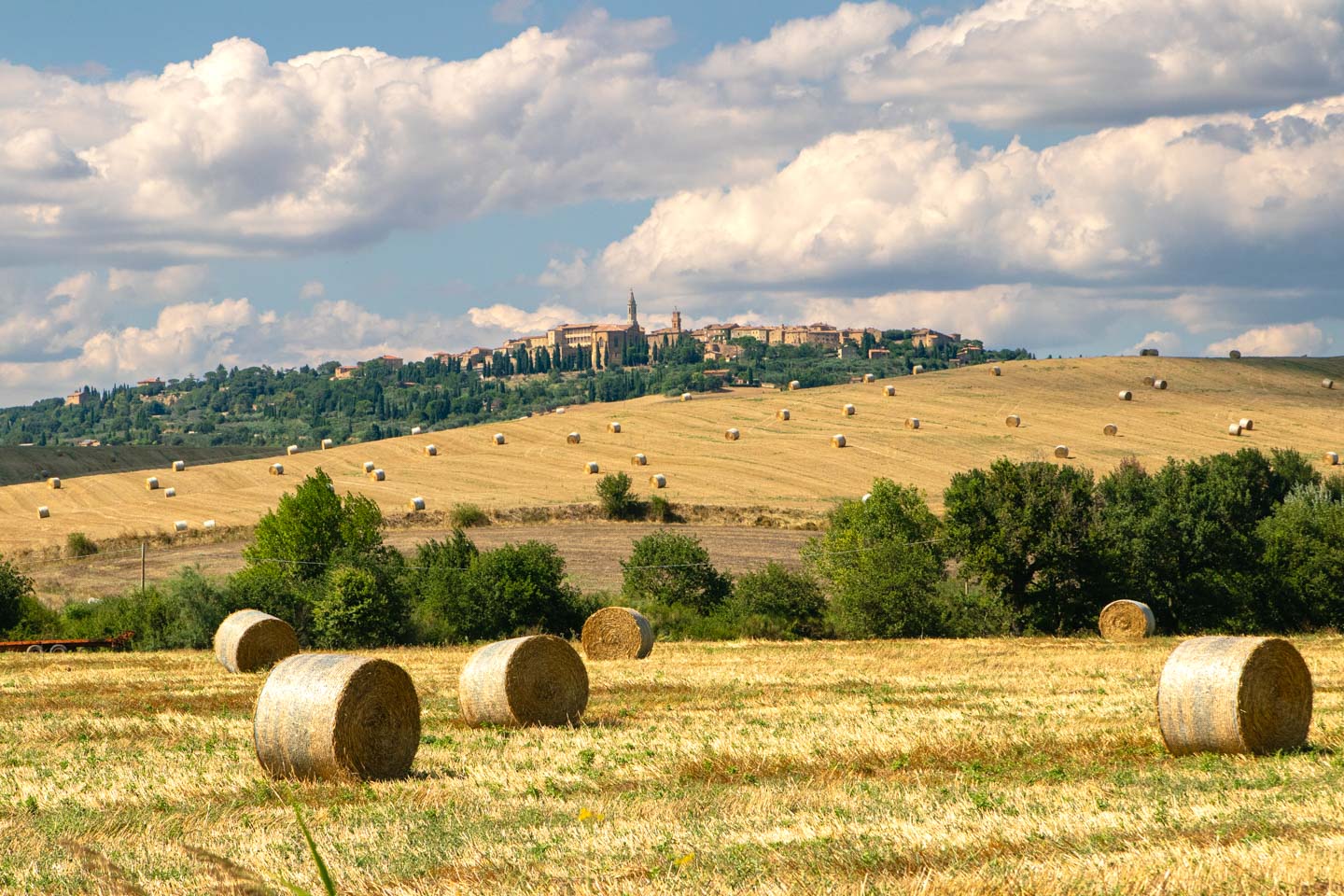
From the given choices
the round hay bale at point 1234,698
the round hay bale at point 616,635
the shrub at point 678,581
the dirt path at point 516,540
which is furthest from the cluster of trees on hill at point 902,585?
the round hay bale at point 1234,698

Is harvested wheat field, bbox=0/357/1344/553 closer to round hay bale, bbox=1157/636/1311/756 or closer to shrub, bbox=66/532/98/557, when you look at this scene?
shrub, bbox=66/532/98/557

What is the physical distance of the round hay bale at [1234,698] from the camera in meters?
15.9

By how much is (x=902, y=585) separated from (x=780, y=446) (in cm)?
3974

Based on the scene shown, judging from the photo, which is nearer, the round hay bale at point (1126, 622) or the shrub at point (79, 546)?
the round hay bale at point (1126, 622)

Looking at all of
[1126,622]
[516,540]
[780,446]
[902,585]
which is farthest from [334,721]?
[780,446]

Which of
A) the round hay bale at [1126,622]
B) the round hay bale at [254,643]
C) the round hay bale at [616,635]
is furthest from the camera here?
the round hay bale at [1126,622]

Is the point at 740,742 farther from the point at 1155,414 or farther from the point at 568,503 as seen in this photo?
the point at 1155,414

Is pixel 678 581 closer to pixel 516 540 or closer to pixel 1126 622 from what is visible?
pixel 1126 622

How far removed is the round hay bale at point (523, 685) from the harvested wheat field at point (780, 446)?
44918 mm

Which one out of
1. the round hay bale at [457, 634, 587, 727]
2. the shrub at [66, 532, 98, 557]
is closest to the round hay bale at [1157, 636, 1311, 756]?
the round hay bale at [457, 634, 587, 727]

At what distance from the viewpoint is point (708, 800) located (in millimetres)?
12984

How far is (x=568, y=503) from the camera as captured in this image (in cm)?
6556

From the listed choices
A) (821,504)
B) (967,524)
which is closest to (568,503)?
(821,504)

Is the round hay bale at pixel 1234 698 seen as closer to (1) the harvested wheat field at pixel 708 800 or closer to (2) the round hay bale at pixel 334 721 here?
(1) the harvested wheat field at pixel 708 800
